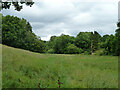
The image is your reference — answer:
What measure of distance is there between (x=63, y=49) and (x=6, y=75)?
41.0 meters

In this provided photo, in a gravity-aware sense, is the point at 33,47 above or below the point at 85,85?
above

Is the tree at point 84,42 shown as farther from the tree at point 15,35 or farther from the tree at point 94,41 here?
the tree at point 15,35

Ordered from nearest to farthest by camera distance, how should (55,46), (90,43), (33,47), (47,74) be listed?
(47,74), (33,47), (55,46), (90,43)

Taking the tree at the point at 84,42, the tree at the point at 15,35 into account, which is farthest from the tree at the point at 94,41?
the tree at the point at 15,35

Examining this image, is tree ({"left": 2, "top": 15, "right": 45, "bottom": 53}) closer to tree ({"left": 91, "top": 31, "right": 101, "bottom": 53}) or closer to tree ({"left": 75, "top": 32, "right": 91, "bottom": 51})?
tree ({"left": 75, "top": 32, "right": 91, "bottom": 51})

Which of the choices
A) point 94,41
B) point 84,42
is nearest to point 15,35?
point 84,42

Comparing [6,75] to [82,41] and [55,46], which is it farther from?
[82,41]

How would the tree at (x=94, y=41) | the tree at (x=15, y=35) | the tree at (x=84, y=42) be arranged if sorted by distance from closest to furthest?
the tree at (x=15, y=35)
the tree at (x=94, y=41)
the tree at (x=84, y=42)

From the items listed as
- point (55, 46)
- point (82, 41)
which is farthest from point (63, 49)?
point (82, 41)

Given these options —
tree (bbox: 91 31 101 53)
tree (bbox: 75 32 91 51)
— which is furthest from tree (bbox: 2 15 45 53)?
tree (bbox: 91 31 101 53)

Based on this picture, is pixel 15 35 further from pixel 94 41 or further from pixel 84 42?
pixel 94 41

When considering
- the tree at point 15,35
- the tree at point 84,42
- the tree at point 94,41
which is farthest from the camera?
the tree at point 84,42

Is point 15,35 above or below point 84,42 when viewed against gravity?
above

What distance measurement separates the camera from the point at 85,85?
623 centimetres
